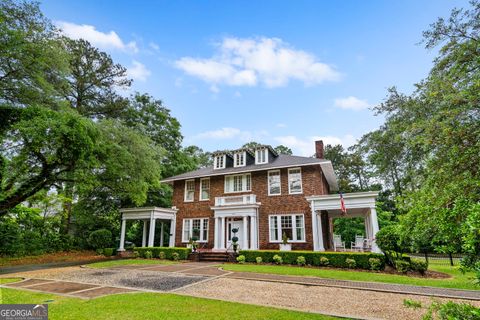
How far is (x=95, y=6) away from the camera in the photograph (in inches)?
514

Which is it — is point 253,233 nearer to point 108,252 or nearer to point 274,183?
point 274,183

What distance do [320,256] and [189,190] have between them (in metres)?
12.2

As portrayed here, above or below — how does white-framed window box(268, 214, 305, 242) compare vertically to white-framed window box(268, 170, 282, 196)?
below

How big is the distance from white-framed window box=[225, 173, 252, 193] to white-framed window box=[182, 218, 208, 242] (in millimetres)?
3250

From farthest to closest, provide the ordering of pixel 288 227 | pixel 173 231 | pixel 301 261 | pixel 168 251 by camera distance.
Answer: pixel 173 231 < pixel 288 227 < pixel 168 251 < pixel 301 261

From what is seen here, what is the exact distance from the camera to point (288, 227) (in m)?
17.6

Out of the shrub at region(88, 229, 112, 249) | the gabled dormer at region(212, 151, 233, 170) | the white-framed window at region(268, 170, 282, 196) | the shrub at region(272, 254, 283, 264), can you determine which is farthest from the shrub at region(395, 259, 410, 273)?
the shrub at region(88, 229, 112, 249)

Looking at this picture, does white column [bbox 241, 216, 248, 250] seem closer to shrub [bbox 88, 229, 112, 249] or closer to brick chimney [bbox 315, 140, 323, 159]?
brick chimney [bbox 315, 140, 323, 159]

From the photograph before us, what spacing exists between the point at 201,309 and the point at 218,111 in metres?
17.5

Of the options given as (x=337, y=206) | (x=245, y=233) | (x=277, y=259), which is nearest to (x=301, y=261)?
(x=277, y=259)

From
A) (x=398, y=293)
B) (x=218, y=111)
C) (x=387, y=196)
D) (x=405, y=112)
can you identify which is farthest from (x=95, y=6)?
(x=387, y=196)

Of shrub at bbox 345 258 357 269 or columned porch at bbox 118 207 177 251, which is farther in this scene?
columned porch at bbox 118 207 177 251

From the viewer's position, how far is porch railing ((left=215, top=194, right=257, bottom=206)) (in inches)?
720

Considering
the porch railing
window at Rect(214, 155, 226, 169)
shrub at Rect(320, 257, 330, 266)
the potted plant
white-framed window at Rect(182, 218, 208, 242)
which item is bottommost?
shrub at Rect(320, 257, 330, 266)
